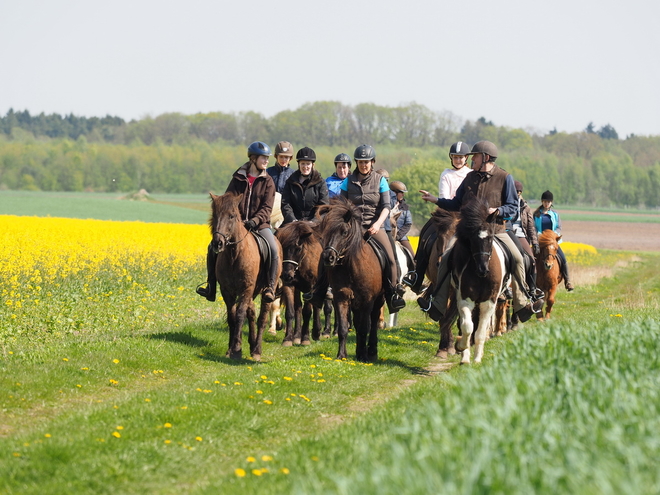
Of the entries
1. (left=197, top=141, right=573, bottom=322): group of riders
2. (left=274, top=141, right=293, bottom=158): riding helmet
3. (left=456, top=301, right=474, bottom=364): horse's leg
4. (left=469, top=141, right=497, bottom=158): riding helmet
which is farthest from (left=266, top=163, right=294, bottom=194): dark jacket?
(left=456, top=301, right=474, bottom=364): horse's leg

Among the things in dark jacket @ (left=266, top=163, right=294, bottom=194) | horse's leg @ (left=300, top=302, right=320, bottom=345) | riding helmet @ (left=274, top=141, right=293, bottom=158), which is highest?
riding helmet @ (left=274, top=141, right=293, bottom=158)

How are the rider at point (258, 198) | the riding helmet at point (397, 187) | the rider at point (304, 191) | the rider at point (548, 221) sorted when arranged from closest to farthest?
the rider at point (258, 198) → the rider at point (304, 191) → the riding helmet at point (397, 187) → the rider at point (548, 221)

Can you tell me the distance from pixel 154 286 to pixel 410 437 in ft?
46.6

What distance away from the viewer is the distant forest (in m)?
96.8

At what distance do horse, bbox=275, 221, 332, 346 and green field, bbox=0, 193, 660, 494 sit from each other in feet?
2.57

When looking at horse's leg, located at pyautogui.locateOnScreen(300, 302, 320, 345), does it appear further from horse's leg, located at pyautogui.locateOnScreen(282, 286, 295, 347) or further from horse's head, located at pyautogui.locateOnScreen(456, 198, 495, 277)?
horse's head, located at pyautogui.locateOnScreen(456, 198, 495, 277)

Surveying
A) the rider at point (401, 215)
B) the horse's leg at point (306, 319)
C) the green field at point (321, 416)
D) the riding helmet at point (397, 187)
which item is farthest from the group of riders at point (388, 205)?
the riding helmet at point (397, 187)

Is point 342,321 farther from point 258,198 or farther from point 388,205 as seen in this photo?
point 258,198

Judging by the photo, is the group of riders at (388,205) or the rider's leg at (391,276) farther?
the rider's leg at (391,276)

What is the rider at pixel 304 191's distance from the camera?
12.6 meters

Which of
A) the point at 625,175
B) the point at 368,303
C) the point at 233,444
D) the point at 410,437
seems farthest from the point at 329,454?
the point at 625,175

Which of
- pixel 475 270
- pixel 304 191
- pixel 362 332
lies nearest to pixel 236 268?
pixel 362 332

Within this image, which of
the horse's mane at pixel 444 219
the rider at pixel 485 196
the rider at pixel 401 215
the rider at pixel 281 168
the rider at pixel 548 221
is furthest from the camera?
the rider at pixel 548 221

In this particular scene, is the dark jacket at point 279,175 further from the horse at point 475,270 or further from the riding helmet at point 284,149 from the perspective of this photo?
the horse at point 475,270
